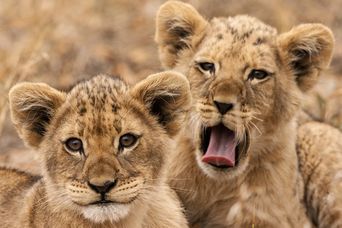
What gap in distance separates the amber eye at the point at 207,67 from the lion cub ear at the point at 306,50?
0.61 metres

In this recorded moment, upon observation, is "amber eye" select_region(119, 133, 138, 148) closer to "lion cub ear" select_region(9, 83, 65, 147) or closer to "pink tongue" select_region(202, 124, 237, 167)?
"lion cub ear" select_region(9, 83, 65, 147)

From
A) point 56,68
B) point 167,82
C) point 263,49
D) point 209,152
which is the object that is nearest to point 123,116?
point 167,82

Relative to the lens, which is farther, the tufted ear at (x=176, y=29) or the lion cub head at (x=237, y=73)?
the tufted ear at (x=176, y=29)

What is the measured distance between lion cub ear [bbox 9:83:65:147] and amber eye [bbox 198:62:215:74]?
1.24 metres

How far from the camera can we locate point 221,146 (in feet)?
22.9

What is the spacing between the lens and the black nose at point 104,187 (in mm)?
5688

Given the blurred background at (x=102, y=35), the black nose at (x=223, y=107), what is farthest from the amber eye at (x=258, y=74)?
the blurred background at (x=102, y=35)

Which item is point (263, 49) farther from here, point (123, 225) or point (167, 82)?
point (123, 225)

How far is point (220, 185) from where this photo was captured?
24.1 feet

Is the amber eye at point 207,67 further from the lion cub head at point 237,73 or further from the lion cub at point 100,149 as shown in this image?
the lion cub at point 100,149

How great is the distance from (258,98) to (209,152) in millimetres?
506

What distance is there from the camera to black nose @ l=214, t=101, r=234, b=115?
6676mm

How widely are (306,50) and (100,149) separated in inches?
90.2

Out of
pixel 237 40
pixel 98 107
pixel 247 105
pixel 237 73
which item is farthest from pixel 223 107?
pixel 98 107
